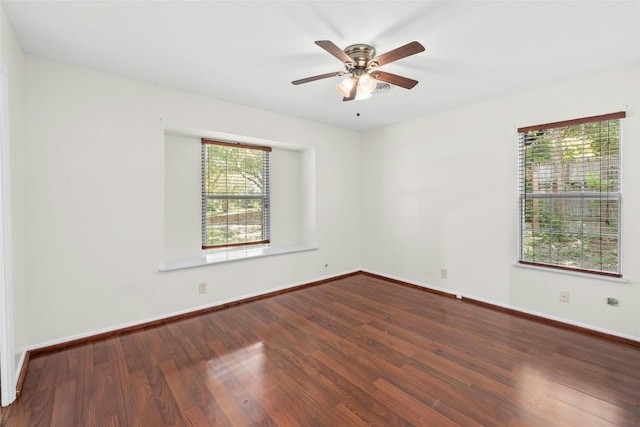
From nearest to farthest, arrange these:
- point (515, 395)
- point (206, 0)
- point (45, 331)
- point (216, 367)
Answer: point (206, 0) → point (515, 395) → point (216, 367) → point (45, 331)

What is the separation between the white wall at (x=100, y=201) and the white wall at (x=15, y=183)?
154mm

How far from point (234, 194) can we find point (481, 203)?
3220mm

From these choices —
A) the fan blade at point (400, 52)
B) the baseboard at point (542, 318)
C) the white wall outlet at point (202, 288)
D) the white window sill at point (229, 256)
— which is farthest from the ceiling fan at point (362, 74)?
Result: the baseboard at point (542, 318)

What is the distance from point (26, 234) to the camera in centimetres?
234

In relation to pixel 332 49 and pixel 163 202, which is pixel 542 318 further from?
pixel 163 202

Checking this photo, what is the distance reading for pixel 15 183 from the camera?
6.65 ft

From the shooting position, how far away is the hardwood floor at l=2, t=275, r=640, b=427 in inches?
67.5

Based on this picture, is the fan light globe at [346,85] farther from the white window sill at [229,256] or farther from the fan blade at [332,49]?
the white window sill at [229,256]

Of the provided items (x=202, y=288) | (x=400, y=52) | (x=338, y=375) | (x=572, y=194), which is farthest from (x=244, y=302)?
(x=572, y=194)

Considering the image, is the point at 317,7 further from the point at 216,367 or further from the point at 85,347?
the point at 85,347

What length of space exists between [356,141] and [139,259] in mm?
3653

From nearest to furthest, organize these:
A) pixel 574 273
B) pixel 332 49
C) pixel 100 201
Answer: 1. pixel 332 49
2. pixel 100 201
3. pixel 574 273

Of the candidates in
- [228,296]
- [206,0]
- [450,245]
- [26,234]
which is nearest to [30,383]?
[26,234]

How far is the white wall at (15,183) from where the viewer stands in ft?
5.96
